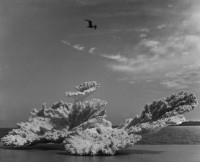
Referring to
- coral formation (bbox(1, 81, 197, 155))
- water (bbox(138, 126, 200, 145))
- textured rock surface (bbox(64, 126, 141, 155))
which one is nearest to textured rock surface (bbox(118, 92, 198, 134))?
coral formation (bbox(1, 81, 197, 155))

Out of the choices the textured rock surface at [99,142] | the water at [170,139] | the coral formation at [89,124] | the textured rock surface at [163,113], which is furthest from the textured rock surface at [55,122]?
the water at [170,139]

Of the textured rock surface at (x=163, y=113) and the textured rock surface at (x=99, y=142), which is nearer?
the textured rock surface at (x=99, y=142)

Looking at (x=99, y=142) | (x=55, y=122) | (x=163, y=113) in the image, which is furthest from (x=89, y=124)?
(x=163, y=113)

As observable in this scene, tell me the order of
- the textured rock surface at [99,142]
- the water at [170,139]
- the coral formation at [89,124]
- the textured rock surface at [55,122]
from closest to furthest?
the textured rock surface at [99,142], the coral formation at [89,124], the textured rock surface at [55,122], the water at [170,139]

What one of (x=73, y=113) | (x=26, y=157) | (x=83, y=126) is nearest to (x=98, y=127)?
(x=83, y=126)

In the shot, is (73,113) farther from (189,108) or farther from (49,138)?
(189,108)

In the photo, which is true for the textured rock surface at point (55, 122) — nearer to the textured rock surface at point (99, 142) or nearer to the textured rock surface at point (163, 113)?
the textured rock surface at point (99, 142)

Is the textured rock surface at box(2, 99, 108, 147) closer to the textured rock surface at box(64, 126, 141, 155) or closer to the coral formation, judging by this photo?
the coral formation

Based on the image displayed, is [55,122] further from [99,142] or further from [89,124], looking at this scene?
[99,142]
